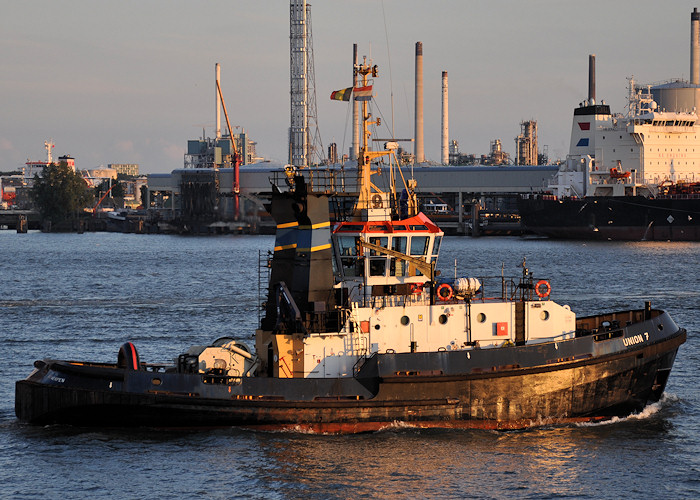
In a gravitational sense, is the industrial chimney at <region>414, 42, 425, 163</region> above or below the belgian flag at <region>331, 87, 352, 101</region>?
above

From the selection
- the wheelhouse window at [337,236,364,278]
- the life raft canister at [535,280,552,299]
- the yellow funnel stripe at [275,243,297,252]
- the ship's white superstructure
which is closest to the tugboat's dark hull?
the life raft canister at [535,280,552,299]

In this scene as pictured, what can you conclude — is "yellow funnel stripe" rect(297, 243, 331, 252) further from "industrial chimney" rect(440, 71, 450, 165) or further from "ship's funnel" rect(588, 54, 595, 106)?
"industrial chimney" rect(440, 71, 450, 165)

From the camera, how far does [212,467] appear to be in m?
18.8

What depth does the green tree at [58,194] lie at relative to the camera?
488 ft

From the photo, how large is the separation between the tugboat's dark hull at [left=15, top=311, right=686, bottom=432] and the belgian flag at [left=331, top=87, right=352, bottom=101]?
6332mm

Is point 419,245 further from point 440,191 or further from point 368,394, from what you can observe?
point 440,191

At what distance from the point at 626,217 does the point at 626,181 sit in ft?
16.4

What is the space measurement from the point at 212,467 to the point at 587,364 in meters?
8.03

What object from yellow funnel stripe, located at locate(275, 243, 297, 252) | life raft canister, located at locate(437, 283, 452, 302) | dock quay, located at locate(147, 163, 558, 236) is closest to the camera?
life raft canister, located at locate(437, 283, 452, 302)

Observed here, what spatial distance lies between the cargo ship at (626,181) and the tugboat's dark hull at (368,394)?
72.4m

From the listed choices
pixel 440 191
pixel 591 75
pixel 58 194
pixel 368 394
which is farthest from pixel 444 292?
pixel 58 194

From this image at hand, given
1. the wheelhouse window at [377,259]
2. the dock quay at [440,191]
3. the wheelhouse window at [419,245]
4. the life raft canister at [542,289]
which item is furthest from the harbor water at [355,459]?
the dock quay at [440,191]

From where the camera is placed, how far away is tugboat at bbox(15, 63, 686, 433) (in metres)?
20.2

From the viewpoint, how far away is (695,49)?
119000 millimetres
